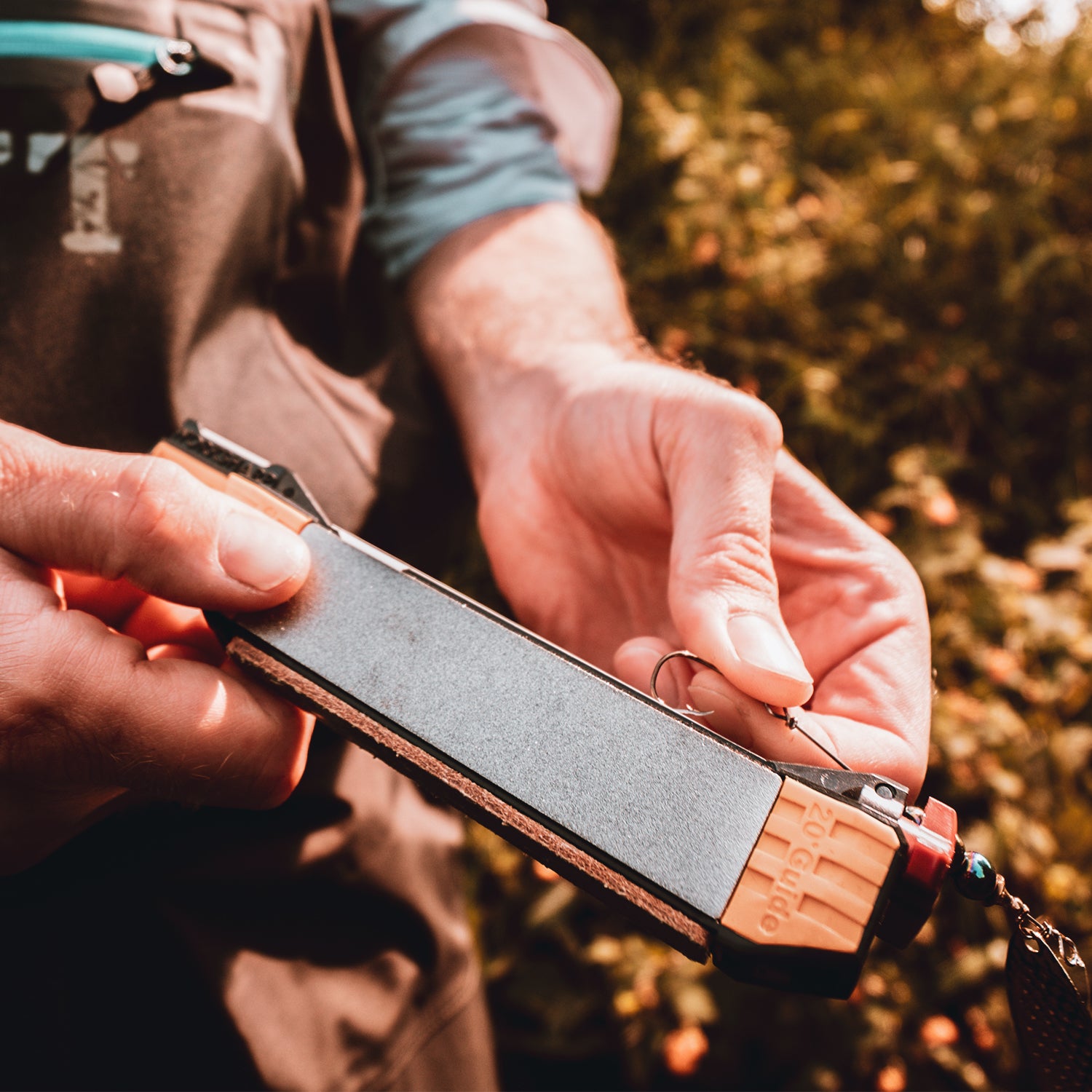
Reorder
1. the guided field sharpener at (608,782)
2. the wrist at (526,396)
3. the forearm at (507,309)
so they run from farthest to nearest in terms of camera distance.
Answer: the forearm at (507,309) < the wrist at (526,396) < the guided field sharpener at (608,782)

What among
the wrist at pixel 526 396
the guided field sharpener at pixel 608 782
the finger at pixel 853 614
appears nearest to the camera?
the guided field sharpener at pixel 608 782

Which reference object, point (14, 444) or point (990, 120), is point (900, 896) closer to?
point (14, 444)

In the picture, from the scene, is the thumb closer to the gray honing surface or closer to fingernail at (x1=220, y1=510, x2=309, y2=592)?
the gray honing surface

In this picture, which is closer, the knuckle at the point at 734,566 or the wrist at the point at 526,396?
the knuckle at the point at 734,566

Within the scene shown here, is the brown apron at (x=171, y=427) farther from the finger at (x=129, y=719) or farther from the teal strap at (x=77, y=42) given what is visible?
the finger at (x=129, y=719)

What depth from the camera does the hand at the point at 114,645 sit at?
0.79 m

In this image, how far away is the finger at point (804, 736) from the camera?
824 mm

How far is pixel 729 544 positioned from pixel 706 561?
34 millimetres

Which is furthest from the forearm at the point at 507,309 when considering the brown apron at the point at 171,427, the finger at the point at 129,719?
the finger at the point at 129,719

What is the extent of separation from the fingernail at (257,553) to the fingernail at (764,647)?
0.50 metres

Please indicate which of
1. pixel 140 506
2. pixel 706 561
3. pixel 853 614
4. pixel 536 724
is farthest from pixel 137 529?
pixel 853 614

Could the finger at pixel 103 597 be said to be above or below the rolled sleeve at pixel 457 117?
below

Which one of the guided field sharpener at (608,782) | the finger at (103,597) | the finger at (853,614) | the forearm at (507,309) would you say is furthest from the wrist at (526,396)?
the finger at (103,597)

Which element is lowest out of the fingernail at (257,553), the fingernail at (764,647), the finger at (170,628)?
the finger at (170,628)
